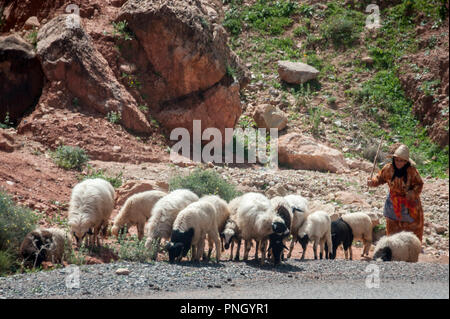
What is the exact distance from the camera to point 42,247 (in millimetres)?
8109

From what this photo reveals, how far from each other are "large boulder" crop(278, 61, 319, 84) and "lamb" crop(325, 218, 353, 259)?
41.0 ft

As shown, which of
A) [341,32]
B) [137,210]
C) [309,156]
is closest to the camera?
[137,210]

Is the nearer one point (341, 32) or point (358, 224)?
point (358, 224)

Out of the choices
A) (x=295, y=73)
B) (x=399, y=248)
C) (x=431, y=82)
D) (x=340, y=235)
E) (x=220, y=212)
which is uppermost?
(x=295, y=73)

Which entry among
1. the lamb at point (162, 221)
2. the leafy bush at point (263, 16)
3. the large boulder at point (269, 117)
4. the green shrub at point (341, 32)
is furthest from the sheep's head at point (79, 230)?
the green shrub at point (341, 32)

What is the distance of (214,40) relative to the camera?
1767 centimetres

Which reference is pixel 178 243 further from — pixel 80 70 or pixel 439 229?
pixel 80 70

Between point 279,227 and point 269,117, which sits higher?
point 269,117

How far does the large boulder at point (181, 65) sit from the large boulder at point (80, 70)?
143 centimetres

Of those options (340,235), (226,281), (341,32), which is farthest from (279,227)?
(341,32)

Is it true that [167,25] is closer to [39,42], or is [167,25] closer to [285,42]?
[39,42]

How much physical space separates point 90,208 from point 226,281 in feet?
9.46

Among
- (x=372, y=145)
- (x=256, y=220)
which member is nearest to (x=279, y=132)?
(x=372, y=145)

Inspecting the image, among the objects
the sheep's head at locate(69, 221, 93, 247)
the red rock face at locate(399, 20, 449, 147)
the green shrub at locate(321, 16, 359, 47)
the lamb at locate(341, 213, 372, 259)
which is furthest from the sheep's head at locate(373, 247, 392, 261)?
the green shrub at locate(321, 16, 359, 47)
